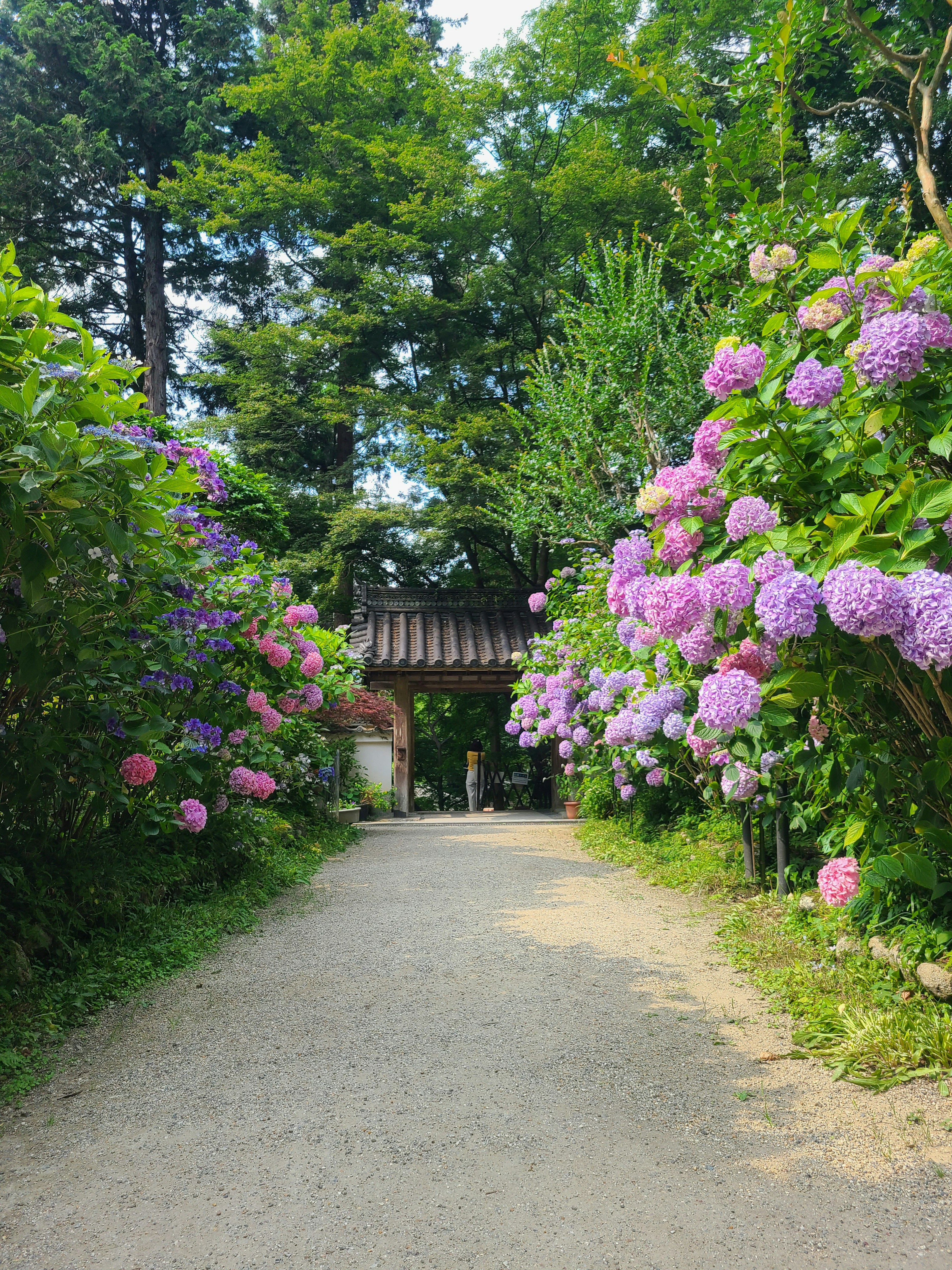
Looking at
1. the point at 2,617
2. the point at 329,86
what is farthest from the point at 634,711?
the point at 329,86

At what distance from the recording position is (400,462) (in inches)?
567

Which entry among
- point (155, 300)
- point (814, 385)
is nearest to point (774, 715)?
point (814, 385)

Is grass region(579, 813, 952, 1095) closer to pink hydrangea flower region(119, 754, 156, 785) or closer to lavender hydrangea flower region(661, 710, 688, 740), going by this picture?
lavender hydrangea flower region(661, 710, 688, 740)

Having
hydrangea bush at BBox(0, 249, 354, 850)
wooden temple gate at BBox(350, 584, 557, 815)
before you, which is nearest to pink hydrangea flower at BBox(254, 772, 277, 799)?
hydrangea bush at BBox(0, 249, 354, 850)

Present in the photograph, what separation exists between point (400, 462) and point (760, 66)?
10.4 metres

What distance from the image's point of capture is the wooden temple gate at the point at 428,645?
42.4 ft

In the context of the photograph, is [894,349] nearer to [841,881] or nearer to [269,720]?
[841,881]

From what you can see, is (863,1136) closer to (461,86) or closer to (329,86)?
(461,86)

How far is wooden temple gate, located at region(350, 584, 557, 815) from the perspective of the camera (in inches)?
509

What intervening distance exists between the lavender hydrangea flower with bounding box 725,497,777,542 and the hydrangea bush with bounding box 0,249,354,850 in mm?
1759

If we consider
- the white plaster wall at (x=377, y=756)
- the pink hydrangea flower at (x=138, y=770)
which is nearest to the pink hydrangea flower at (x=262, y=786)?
the pink hydrangea flower at (x=138, y=770)

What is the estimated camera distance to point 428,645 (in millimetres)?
13445

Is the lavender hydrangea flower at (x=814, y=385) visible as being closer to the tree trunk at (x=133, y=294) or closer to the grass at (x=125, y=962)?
the grass at (x=125, y=962)

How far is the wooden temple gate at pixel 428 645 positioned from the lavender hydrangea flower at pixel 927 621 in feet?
32.9
